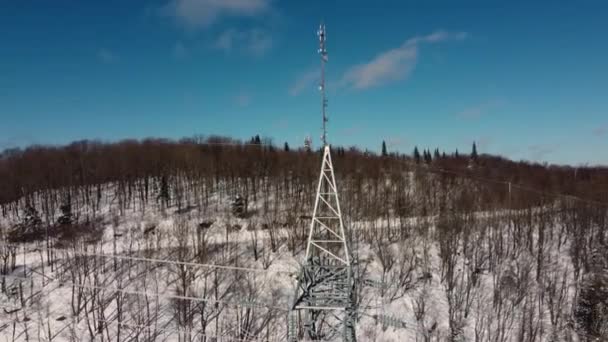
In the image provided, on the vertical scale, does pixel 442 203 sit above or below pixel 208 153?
below

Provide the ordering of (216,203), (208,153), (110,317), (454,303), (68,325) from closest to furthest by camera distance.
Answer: (68,325)
(110,317)
(454,303)
(216,203)
(208,153)

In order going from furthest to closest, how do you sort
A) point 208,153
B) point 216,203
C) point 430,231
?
point 208,153
point 216,203
point 430,231

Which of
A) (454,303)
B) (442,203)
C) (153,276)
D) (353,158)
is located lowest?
(454,303)

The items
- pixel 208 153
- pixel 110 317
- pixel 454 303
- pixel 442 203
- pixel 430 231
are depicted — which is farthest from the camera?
pixel 208 153

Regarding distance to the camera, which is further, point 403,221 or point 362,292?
point 403,221

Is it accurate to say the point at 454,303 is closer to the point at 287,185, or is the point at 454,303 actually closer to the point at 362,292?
the point at 362,292

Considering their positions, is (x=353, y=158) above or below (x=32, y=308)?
above

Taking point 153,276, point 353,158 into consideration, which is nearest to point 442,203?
point 353,158

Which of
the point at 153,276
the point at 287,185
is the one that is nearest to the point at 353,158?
the point at 287,185

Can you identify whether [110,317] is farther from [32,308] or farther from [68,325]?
[32,308]
